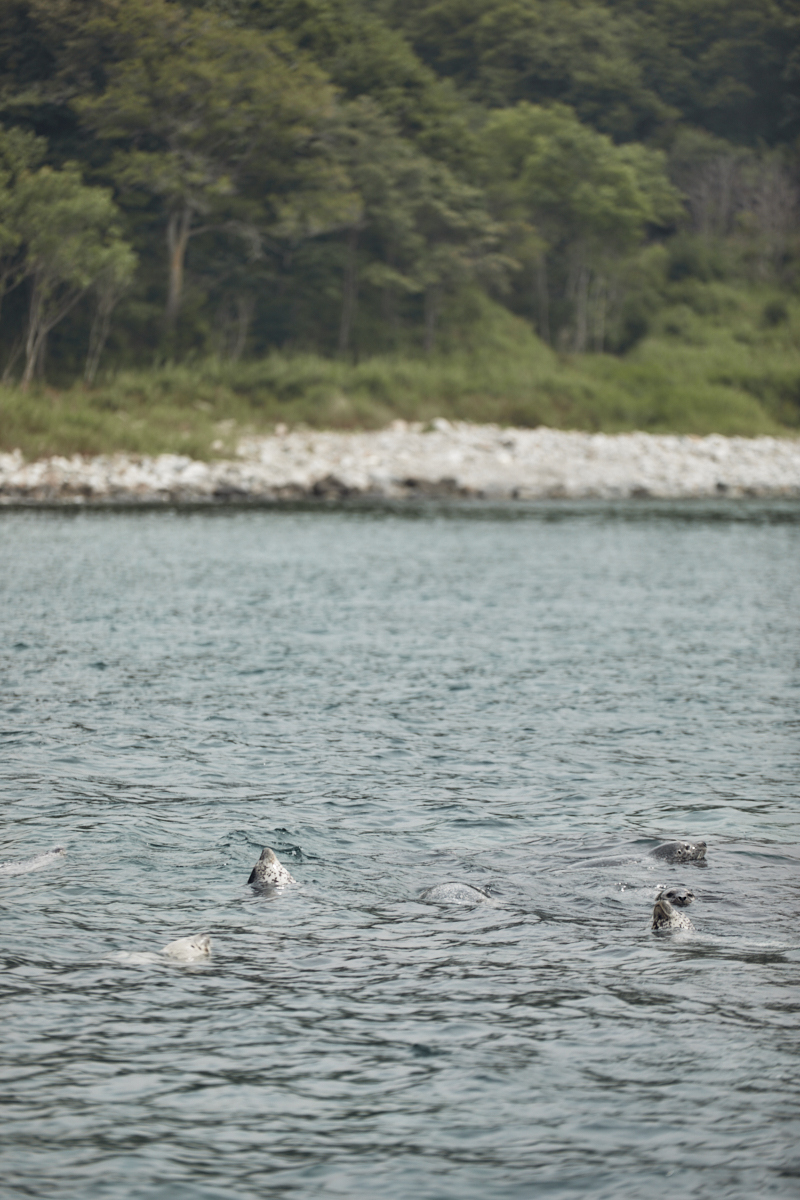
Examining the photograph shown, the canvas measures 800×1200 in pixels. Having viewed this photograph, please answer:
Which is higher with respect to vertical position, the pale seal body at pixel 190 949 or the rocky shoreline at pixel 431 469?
the rocky shoreline at pixel 431 469

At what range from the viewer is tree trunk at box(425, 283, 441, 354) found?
53.2 meters

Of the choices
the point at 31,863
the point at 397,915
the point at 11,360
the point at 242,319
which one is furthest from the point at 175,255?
the point at 397,915

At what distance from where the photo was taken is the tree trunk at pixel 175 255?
44250mm

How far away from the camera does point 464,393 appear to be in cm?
4650

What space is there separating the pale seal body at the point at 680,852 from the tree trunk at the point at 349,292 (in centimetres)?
4484

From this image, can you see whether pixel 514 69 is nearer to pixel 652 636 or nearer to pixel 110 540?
pixel 110 540

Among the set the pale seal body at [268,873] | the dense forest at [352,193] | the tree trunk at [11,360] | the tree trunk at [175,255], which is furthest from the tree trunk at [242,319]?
the pale seal body at [268,873]

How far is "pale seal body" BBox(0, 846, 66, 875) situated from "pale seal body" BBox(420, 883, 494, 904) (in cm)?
199

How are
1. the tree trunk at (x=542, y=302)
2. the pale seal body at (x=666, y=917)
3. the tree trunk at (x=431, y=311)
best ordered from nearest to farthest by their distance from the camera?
1. the pale seal body at (x=666, y=917)
2. the tree trunk at (x=431, y=311)
3. the tree trunk at (x=542, y=302)

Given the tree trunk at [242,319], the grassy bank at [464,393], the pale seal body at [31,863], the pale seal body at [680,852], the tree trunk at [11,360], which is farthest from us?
the tree trunk at [242,319]

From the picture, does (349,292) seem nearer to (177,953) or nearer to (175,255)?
(175,255)

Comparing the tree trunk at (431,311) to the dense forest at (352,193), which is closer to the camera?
the dense forest at (352,193)

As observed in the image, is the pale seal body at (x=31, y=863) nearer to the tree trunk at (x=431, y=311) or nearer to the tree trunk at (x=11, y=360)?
the tree trunk at (x=11, y=360)

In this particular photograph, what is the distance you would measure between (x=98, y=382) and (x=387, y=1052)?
3838cm
